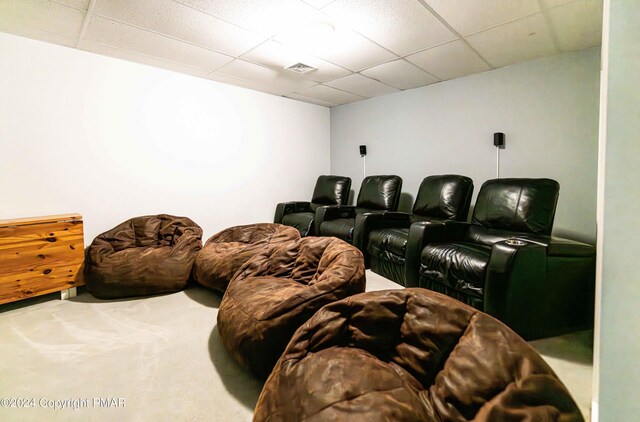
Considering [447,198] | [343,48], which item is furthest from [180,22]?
[447,198]

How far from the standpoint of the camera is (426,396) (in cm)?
100

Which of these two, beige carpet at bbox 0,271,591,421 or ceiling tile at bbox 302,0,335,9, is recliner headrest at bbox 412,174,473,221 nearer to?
beige carpet at bbox 0,271,591,421

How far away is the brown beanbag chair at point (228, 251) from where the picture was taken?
93.5 inches

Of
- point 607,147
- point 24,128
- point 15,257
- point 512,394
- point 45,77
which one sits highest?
point 45,77

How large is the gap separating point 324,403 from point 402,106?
4044 mm

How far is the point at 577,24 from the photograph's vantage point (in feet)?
7.14

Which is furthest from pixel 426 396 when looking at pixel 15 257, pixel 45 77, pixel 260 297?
pixel 45 77

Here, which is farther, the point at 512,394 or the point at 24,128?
the point at 24,128

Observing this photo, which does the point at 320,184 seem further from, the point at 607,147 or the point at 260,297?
the point at 607,147

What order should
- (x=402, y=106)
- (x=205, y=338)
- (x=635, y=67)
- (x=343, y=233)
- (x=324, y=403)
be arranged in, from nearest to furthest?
(x=635, y=67)
(x=324, y=403)
(x=205, y=338)
(x=343, y=233)
(x=402, y=106)

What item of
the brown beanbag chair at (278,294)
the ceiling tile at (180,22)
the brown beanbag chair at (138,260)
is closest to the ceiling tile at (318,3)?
the ceiling tile at (180,22)

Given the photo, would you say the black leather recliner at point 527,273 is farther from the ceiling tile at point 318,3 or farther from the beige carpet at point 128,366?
the ceiling tile at point 318,3

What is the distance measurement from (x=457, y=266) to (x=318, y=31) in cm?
223

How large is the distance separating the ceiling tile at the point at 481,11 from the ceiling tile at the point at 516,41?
0.39 feet
